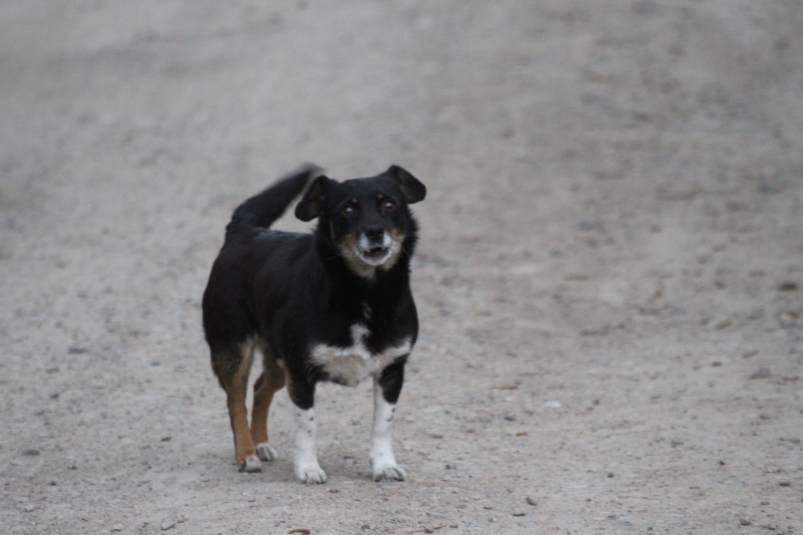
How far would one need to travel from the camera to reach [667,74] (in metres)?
13.6

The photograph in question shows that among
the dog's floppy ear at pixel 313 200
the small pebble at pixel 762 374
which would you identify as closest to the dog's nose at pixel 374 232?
the dog's floppy ear at pixel 313 200

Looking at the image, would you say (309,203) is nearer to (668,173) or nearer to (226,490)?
(226,490)

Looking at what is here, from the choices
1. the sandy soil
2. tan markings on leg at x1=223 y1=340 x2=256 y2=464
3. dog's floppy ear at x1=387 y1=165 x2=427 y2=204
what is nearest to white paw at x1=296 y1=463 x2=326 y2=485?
the sandy soil

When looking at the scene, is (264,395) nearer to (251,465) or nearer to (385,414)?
(251,465)

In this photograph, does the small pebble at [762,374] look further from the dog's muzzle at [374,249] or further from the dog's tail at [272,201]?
the dog's tail at [272,201]

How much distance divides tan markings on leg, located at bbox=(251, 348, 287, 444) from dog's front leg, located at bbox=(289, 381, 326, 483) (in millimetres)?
630

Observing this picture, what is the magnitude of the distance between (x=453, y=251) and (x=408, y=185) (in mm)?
4604

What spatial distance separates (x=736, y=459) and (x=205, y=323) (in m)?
3.11

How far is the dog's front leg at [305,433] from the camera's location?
514 cm

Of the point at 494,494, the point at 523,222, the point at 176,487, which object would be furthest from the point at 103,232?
the point at 494,494

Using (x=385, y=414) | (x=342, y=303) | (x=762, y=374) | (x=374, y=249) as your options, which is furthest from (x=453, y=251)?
(x=374, y=249)

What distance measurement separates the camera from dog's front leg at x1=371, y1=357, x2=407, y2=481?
5.24 metres

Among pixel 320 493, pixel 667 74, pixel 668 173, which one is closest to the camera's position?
pixel 320 493

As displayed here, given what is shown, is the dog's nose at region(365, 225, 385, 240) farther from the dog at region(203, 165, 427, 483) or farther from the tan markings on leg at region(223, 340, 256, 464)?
the tan markings on leg at region(223, 340, 256, 464)
